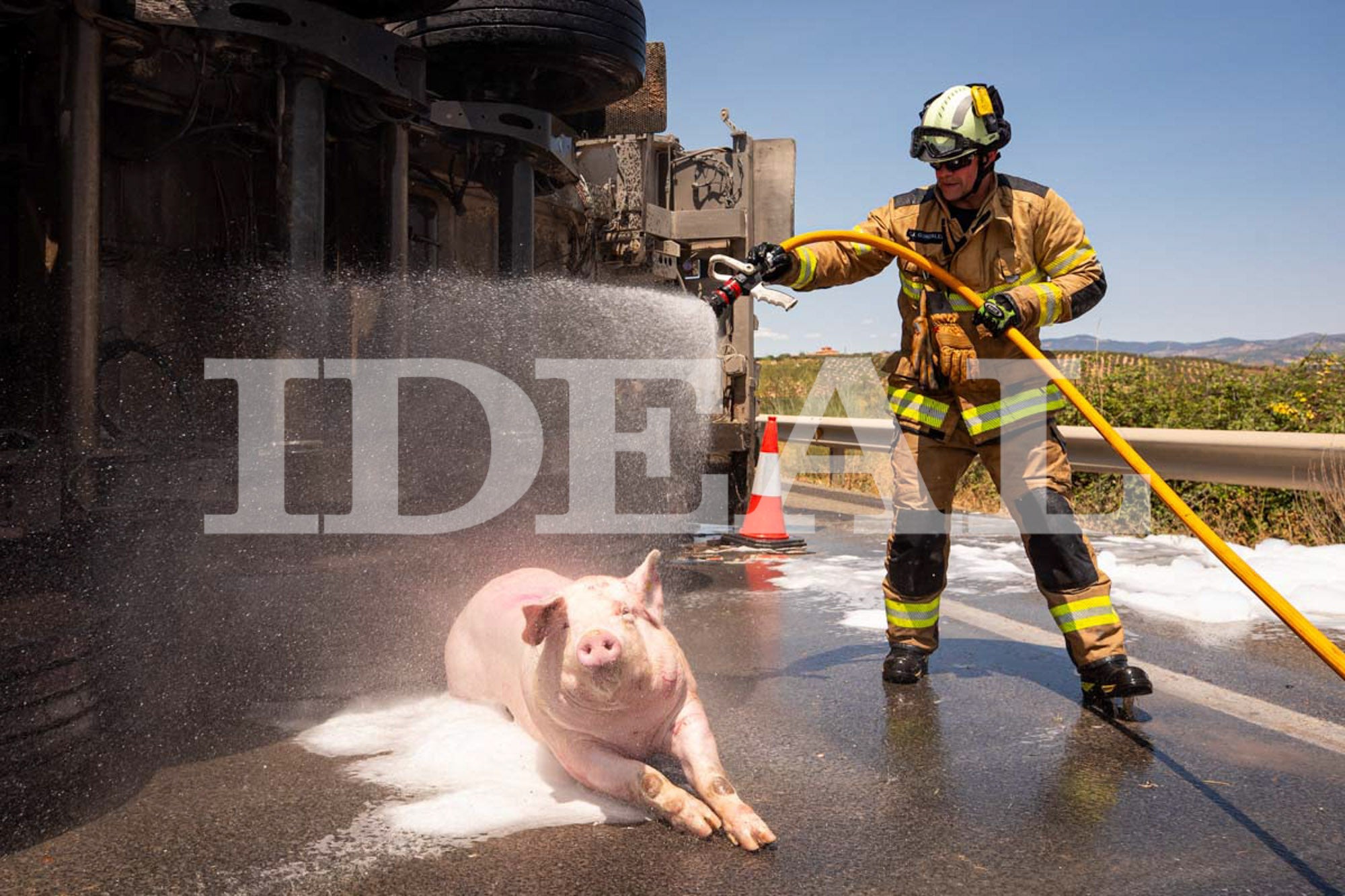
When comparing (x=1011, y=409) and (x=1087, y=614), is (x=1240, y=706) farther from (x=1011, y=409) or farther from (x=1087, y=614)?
(x=1011, y=409)

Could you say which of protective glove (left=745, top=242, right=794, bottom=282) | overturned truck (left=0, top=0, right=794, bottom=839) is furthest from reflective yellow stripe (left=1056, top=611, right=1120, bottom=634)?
overturned truck (left=0, top=0, right=794, bottom=839)

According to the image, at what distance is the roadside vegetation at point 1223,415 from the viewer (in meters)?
7.78

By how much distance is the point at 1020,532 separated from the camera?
178 inches

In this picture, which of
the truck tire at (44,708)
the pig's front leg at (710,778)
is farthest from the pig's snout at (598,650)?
the truck tire at (44,708)

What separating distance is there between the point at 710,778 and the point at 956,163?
2483mm

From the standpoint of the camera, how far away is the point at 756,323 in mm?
8828

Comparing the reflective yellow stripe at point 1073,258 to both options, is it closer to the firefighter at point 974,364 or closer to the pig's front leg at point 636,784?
the firefighter at point 974,364

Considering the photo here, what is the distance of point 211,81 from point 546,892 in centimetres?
373

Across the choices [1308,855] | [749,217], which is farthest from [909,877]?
[749,217]

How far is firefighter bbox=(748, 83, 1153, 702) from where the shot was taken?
13.7ft

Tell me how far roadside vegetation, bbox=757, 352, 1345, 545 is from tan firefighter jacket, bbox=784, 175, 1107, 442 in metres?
1.71

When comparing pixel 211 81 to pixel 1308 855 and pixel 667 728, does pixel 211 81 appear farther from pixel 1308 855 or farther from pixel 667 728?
pixel 1308 855

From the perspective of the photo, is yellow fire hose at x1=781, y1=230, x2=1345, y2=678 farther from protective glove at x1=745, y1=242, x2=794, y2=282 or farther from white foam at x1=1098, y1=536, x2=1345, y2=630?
white foam at x1=1098, y1=536, x2=1345, y2=630

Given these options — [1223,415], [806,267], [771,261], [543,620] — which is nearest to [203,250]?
[771,261]
